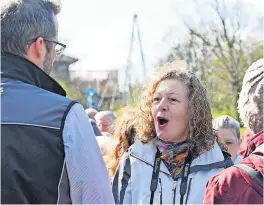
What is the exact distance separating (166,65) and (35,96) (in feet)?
5.48

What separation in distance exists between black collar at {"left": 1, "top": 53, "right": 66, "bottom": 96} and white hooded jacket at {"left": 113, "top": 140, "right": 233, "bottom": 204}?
3.89 ft

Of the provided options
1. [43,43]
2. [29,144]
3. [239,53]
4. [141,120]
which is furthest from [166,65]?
[239,53]

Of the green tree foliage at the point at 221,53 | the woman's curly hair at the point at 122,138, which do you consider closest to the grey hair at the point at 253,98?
the woman's curly hair at the point at 122,138

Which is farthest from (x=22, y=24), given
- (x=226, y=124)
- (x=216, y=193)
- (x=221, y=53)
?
(x=221, y=53)

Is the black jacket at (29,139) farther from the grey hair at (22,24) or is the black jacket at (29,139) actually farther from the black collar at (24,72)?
the grey hair at (22,24)

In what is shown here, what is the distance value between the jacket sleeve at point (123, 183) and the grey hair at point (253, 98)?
0.89 m

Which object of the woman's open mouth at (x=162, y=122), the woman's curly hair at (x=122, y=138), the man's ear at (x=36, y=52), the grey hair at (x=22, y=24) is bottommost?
the woman's curly hair at (x=122, y=138)

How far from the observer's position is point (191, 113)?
11.5 ft

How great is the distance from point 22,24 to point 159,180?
138 cm

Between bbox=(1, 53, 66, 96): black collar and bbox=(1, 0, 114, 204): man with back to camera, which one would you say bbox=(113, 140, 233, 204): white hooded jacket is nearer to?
bbox=(1, 0, 114, 204): man with back to camera

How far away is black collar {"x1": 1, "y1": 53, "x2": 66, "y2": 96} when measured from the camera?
2.22 metres

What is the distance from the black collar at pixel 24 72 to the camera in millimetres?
2217

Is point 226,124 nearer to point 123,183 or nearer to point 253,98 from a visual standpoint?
point 123,183

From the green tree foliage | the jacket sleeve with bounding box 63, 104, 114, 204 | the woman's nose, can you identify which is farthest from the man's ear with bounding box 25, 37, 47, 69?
the green tree foliage
